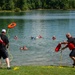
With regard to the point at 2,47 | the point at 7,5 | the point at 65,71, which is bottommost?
the point at 7,5

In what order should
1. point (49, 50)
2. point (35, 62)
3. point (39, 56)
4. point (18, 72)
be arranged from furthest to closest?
point (49, 50) → point (39, 56) → point (35, 62) → point (18, 72)

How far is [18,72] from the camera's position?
16.2 metres

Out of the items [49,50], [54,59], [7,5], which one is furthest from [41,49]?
[7,5]

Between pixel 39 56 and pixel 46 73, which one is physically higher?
pixel 46 73

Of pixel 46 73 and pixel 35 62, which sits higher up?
pixel 46 73

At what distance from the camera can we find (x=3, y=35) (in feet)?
57.3

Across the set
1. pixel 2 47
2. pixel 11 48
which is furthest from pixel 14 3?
pixel 2 47

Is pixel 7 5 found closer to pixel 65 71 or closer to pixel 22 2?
pixel 22 2

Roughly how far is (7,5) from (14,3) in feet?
28.7

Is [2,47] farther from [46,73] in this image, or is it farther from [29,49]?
[29,49]

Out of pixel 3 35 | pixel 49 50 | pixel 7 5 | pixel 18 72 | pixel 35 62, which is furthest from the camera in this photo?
pixel 7 5

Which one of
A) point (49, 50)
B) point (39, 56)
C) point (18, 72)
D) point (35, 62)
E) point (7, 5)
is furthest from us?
point (7, 5)

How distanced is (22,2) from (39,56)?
166200 millimetres

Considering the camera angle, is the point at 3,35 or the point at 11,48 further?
the point at 11,48
